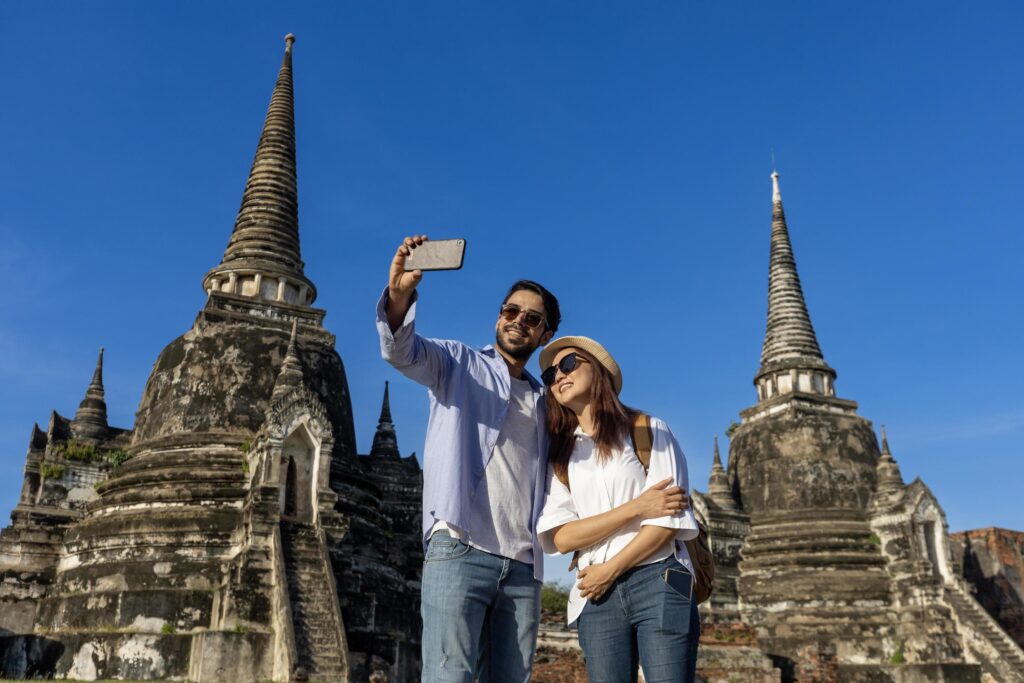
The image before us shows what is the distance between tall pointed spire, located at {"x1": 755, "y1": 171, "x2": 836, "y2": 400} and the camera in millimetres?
32719

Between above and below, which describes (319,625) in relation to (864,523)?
below

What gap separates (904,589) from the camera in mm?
27016

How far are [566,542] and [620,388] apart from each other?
2.82ft

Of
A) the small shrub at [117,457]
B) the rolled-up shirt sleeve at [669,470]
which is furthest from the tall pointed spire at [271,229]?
the rolled-up shirt sleeve at [669,470]

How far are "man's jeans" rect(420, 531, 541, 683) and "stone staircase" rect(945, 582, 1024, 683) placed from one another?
24.1m

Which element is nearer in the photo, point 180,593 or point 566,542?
point 566,542

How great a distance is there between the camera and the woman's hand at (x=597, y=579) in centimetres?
434

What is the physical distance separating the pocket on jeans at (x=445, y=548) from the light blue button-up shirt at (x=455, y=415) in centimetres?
9

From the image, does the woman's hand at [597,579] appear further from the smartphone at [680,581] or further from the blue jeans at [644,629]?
the smartphone at [680,581]

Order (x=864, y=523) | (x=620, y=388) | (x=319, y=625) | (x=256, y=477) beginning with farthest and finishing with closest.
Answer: (x=864, y=523) → (x=256, y=477) → (x=319, y=625) → (x=620, y=388)

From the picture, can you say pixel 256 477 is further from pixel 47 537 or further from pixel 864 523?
pixel 864 523

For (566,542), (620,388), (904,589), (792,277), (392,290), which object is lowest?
(566,542)

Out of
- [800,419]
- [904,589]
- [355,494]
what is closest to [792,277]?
[800,419]

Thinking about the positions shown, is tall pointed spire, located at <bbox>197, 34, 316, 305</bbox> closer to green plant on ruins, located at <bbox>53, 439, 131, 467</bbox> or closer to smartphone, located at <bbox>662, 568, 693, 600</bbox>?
green plant on ruins, located at <bbox>53, 439, 131, 467</bbox>
